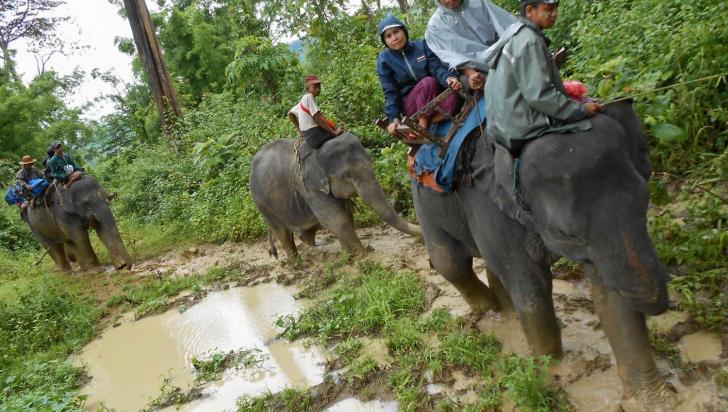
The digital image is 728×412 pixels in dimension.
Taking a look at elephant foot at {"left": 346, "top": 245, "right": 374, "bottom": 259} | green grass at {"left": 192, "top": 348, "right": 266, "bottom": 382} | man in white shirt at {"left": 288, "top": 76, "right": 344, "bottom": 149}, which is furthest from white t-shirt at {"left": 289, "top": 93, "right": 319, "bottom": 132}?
green grass at {"left": 192, "top": 348, "right": 266, "bottom": 382}

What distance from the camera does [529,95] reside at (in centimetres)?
218

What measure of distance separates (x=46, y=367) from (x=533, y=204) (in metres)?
5.10

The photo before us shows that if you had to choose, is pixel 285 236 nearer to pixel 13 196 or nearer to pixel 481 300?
pixel 481 300

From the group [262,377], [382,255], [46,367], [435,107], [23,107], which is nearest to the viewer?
[435,107]

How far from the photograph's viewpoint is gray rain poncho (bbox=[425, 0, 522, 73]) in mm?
3158

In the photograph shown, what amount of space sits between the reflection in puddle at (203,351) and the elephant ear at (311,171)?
127 centimetres

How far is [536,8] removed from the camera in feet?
7.45

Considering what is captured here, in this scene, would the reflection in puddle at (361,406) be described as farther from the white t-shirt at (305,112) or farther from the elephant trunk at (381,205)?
the white t-shirt at (305,112)

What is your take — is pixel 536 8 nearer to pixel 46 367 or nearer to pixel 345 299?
pixel 345 299

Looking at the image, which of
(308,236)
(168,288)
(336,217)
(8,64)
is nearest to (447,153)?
(336,217)

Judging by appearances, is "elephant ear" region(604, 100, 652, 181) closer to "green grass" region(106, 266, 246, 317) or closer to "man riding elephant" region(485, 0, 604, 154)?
"man riding elephant" region(485, 0, 604, 154)

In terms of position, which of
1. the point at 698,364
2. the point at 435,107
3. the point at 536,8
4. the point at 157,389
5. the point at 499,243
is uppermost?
the point at 536,8

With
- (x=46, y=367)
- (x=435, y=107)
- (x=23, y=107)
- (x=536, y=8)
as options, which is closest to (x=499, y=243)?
(x=435, y=107)

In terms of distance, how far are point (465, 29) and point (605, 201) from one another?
1624 mm
